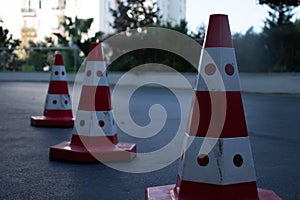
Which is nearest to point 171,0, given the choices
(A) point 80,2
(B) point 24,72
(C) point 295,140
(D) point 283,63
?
(A) point 80,2

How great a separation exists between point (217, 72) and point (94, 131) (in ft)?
6.40

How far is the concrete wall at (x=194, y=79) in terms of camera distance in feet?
60.6

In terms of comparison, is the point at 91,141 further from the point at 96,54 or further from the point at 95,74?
the point at 96,54

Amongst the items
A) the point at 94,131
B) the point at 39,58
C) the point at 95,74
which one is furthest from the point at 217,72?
the point at 39,58

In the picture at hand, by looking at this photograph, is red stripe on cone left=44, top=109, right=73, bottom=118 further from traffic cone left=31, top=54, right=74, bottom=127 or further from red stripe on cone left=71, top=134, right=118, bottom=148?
red stripe on cone left=71, top=134, right=118, bottom=148

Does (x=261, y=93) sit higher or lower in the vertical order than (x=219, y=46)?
lower

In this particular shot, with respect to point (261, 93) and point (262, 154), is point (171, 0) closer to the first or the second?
point (261, 93)

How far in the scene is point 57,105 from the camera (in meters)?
6.64

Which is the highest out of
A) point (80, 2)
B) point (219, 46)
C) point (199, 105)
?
point (80, 2)

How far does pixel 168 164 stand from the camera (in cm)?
419

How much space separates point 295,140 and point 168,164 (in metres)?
2.45

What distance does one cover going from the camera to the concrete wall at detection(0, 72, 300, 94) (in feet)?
60.6

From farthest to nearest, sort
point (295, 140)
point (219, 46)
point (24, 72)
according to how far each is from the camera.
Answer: point (24, 72), point (295, 140), point (219, 46)

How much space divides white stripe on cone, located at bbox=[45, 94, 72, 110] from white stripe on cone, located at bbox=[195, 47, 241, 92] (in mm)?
4317
